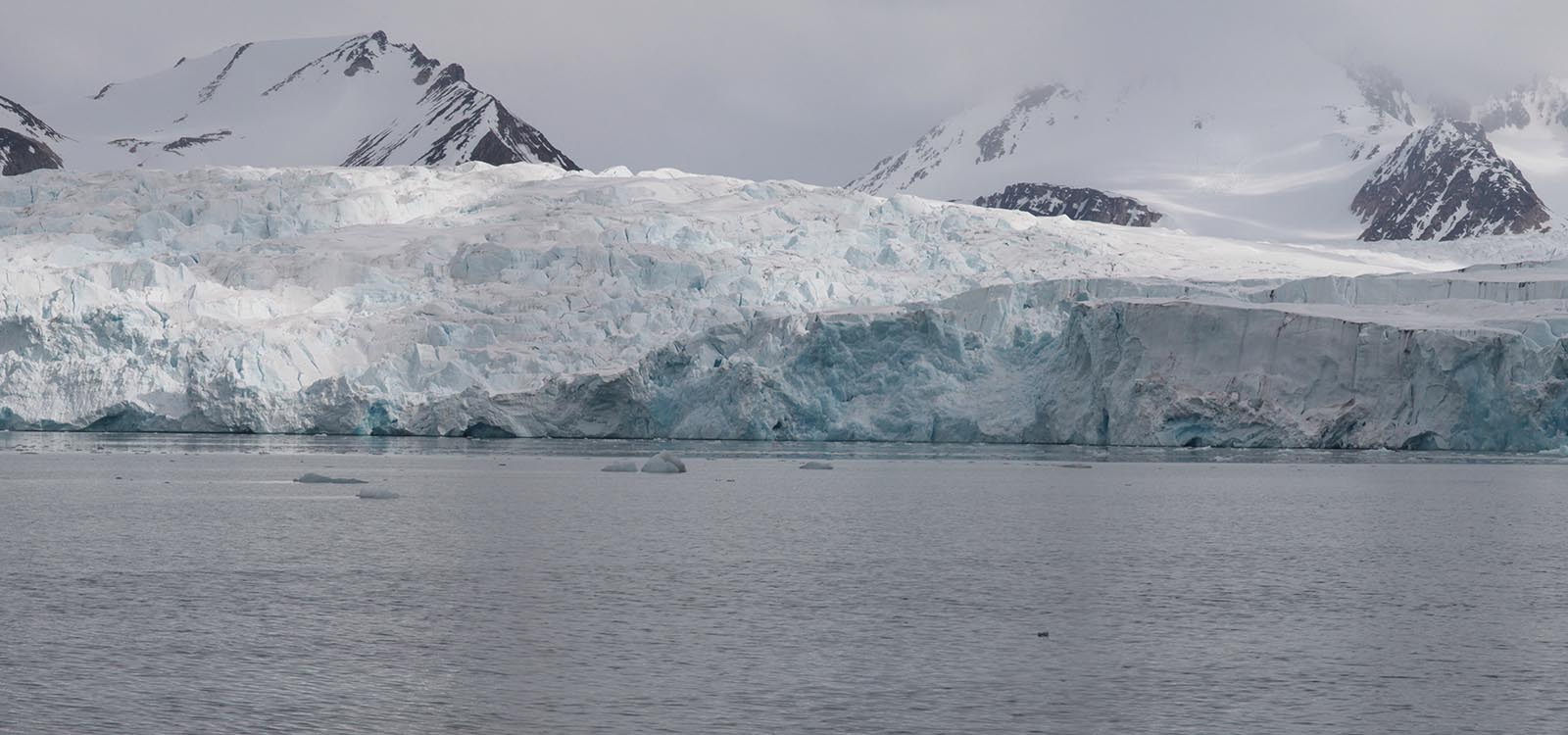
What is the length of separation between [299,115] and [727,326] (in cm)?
8733

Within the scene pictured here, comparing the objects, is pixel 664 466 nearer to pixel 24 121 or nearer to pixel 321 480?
pixel 321 480

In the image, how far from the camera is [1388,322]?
37.8m

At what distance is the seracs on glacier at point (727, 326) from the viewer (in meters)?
38.6

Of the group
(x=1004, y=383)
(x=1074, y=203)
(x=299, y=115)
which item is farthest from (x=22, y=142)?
(x=1004, y=383)

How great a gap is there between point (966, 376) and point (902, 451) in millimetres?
3310

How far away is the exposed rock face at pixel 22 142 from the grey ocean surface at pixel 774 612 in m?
Result: 85.3

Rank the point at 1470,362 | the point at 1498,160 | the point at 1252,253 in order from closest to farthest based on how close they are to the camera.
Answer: the point at 1470,362 → the point at 1252,253 → the point at 1498,160

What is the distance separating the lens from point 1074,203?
13900 cm

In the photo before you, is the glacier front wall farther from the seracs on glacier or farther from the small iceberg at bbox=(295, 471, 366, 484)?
the small iceberg at bbox=(295, 471, 366, 484)

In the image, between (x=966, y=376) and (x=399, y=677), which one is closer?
(x=399, y=677)

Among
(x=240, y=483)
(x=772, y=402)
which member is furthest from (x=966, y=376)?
(x=240, y=483)

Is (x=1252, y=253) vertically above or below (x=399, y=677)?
above

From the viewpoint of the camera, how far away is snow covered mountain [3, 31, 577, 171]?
11031 cm

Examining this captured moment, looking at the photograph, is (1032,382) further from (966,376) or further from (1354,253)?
(1354,253)
